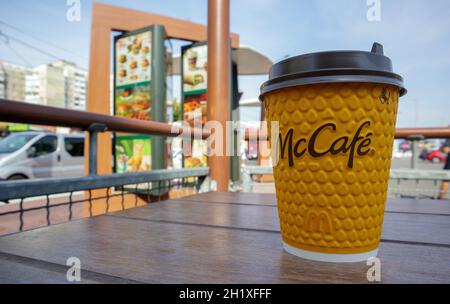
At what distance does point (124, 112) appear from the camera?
4.58m

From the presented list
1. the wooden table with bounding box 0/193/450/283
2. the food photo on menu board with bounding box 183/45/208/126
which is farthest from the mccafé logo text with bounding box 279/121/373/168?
the food photo on menu board with bounding box 183/45/208/126

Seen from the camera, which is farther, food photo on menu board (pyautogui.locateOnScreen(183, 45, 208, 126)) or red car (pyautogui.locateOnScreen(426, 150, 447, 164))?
red car (pyautogui.locateOnScreen(426, 150, 447, 164))

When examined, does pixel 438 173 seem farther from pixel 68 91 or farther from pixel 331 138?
pixel 68 91

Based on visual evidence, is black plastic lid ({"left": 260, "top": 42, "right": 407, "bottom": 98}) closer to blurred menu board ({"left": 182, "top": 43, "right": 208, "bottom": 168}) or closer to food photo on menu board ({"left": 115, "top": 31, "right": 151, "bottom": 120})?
food photo on menu board ({"left": 115, "top": 31, "right": 151, "bottom": 120})

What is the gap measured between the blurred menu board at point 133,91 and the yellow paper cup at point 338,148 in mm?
4070

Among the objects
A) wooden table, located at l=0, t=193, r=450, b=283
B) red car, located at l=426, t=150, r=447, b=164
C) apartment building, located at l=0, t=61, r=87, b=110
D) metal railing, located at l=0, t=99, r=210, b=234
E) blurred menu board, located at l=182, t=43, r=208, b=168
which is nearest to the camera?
wooden table, located at l=0, t=193, r=450, b=283

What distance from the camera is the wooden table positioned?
1.11 feet

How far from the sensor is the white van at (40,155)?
20.6ft

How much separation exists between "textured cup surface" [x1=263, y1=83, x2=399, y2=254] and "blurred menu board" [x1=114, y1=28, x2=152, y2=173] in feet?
13.4

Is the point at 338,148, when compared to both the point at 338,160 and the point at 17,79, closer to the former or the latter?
the point at 338,160

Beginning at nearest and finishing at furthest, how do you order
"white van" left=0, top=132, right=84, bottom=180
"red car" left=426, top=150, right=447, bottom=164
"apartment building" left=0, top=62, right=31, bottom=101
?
1. "white van" left=0, top=132, right=84, bottom=180
2. "red car" left=426, top=150, right=447, bottom=164
3. "apartment building" left=0, top=62, right=31, bottom=101

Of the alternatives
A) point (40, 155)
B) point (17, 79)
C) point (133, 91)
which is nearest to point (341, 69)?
point (133, 91)

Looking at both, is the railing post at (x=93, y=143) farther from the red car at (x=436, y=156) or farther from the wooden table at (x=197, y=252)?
the red car at (x=436, y=156)

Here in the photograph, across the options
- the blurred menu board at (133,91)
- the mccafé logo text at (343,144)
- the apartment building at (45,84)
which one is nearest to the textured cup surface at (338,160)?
the mccafé logo text at (343,144)
